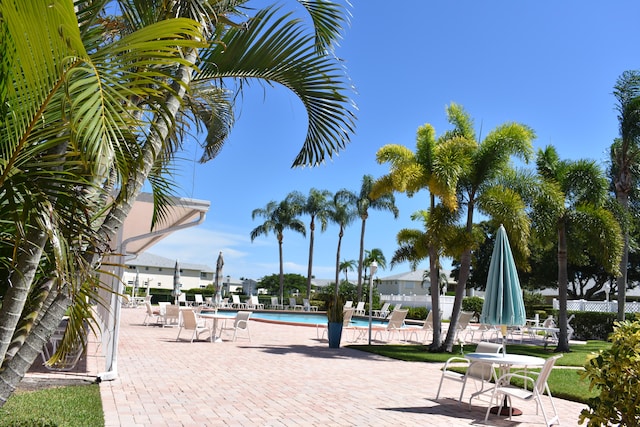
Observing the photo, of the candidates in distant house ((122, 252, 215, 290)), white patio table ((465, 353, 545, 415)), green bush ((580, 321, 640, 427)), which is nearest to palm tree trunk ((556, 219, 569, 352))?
white patio table ((465, 353, 545, 415))

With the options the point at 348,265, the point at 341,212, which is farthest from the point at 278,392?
the point at 348,265

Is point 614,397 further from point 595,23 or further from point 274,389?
point 595,23

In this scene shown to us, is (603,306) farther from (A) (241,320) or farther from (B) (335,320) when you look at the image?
(A) (241,320)

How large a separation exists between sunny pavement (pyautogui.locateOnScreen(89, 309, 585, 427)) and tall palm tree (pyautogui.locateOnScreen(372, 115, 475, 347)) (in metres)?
3.74

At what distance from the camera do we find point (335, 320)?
15000 mm

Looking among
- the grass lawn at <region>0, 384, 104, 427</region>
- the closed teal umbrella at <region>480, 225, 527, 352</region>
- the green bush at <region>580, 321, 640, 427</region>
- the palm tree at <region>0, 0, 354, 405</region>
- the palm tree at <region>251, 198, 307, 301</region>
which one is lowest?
the grass lawn at <region>0, 384, 104, 427</region>

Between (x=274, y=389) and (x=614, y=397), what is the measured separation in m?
5.23

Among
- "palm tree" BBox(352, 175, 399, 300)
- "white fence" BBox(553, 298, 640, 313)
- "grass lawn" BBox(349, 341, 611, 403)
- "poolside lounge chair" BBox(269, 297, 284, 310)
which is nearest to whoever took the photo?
"grass lawn" BBox(349, 341, 611, 403)

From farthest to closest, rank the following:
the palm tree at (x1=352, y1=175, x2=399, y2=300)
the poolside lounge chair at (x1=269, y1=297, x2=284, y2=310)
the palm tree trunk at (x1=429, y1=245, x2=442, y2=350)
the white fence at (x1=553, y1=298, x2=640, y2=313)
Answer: the palm tree at (x1=352, y1=175, x2=399, y2=300) → the poolside lounge chair at (x1=269, y1=297, x2=284, y2=310) → the white fence at (x1=553, y1=298, x2=640, y2=313) → the palm tree trunk at (x1=429, y1=245, x2=442, y2=350)

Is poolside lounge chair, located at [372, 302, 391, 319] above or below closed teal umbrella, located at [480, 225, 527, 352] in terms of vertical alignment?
below

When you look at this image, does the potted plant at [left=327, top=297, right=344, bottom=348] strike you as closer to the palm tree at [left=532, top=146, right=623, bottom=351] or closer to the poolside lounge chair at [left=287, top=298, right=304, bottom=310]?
the palm tree at [left=532, top=146, right=623, bottom=351]

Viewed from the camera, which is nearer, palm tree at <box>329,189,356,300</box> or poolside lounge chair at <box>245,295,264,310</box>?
poolside lounge chair at <box>245,295,264,310</box>

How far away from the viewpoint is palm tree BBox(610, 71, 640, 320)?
19.7 m

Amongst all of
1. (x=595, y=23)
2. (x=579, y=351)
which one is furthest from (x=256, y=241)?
(x=595, y=23)
